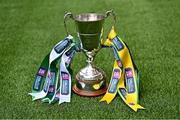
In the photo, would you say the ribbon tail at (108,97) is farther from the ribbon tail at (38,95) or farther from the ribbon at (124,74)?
the ribbon tail at (38,95)

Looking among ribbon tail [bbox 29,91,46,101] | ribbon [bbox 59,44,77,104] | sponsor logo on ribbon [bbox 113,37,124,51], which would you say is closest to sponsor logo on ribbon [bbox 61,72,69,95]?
ribbon [bbox 59,44,77,104]

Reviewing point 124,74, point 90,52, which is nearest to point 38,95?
point 90,52

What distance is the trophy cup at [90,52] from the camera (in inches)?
80.4

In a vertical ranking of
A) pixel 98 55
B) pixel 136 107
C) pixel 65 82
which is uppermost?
pixel 98 55

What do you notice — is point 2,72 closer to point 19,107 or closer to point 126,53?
point 19,107

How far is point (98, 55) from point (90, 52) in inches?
27.2

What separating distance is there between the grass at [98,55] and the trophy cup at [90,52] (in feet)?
0.19

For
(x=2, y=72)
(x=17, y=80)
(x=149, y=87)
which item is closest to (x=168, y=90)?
(x=149, y=87)

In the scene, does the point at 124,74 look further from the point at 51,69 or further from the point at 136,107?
the point at 51,69

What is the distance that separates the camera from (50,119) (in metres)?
1.89

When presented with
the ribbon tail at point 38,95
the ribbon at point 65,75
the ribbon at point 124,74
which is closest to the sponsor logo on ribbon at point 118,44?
the ribbon at point 124,74

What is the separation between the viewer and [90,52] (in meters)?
2.12

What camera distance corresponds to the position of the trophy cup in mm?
2043

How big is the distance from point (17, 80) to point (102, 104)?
63 centimetres
